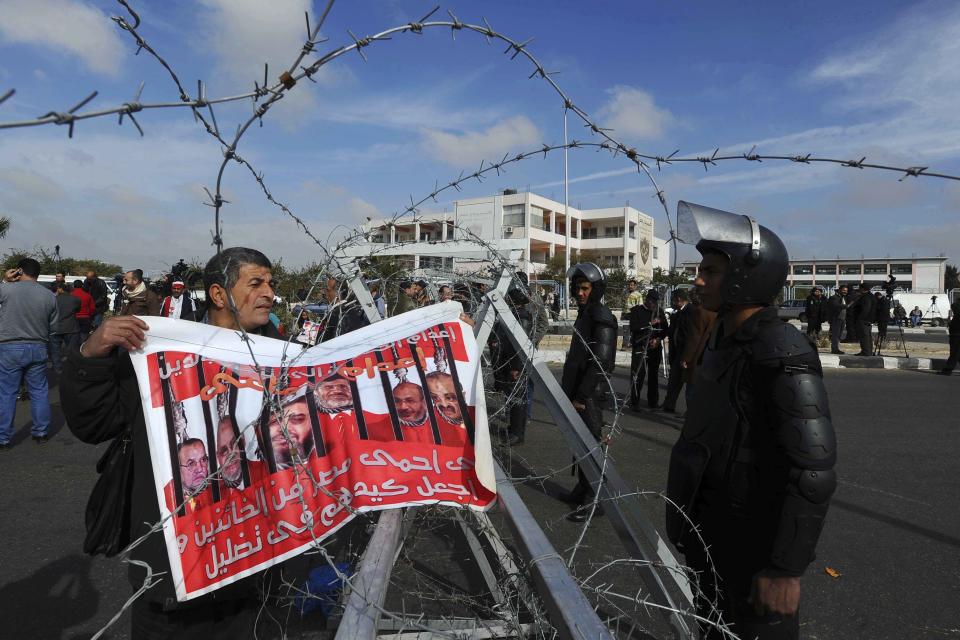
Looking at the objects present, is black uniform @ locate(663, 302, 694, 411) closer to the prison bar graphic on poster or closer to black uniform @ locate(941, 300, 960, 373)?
the prison bar graphic on poster

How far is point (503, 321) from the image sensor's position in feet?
8.29

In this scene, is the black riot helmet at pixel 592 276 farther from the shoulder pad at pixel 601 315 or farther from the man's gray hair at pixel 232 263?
the man's gray hair at pixel 232 263

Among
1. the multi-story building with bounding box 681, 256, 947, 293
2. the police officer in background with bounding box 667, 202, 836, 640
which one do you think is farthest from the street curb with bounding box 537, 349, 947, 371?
the multi-story building with bounding box 681, 256, 947, 293

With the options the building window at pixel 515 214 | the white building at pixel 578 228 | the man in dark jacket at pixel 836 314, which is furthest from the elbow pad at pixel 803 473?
the building window at pixel 515 214

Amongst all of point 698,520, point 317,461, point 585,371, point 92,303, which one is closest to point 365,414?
point 317,461

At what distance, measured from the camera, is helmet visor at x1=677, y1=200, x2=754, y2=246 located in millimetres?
2020

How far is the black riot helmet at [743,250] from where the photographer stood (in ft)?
6.54

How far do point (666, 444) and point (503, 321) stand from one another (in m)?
4.62

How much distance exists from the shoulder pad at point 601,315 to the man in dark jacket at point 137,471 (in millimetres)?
3221

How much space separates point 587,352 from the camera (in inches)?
172

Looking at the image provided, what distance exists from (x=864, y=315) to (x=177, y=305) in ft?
46.7

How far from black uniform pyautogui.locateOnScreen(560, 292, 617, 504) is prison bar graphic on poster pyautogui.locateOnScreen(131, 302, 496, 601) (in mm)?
2533

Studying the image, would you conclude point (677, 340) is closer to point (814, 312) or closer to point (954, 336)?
point (954, 336)

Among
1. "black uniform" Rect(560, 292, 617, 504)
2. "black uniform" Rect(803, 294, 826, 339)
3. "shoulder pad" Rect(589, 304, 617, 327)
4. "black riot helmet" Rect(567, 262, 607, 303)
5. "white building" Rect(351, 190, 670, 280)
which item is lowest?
"black uniform" Rect(803, 294, 826, 339)
